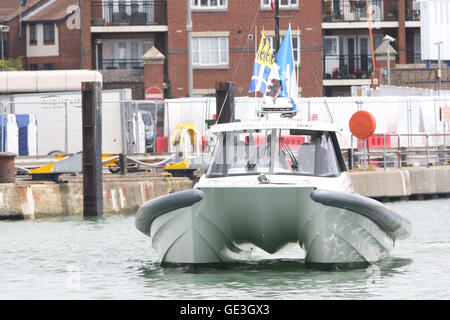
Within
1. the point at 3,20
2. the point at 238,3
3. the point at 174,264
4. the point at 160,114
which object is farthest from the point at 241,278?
the point at 3,20

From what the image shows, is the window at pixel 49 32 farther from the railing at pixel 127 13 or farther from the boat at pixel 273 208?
the boat at pixel 273 208

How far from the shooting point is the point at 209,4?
191ft

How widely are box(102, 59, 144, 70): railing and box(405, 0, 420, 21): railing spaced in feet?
49.0

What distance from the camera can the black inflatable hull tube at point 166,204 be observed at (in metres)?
15.9

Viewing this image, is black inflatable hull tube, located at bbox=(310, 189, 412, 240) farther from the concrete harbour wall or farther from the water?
the concrete harbour wall

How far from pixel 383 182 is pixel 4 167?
11.1 m

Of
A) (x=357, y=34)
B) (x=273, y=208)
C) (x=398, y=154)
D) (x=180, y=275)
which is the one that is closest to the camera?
(x=273, y=208)

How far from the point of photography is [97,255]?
20.1 metres

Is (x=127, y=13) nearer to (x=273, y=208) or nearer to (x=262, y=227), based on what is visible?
(x=262, y=227)

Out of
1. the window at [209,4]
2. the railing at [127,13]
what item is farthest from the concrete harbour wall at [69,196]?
the railing at [127,13]

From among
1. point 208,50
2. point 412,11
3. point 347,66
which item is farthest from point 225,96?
point 412,11

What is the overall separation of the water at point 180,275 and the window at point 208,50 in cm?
3571

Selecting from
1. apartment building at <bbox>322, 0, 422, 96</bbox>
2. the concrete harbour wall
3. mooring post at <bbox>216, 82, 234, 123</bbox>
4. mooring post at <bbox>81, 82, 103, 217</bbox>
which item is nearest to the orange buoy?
mooring post at <bbox>216, 82, 234, 123</bbox>

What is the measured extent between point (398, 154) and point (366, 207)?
63.3 ft
